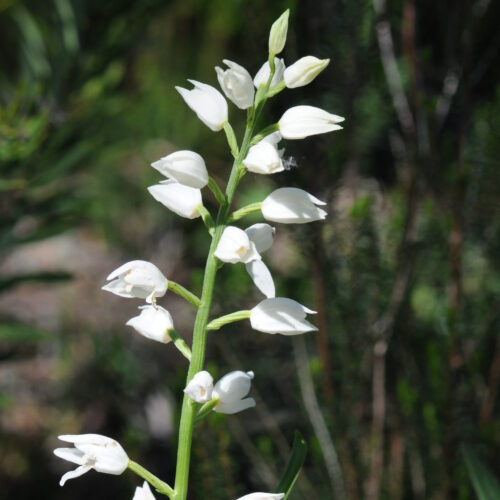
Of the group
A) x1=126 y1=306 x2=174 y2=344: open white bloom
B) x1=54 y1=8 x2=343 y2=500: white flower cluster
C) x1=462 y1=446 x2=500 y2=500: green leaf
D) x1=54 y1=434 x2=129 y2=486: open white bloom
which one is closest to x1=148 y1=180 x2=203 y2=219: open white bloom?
x1=54 y1=8 x2=343 y2=500: white flower cluster

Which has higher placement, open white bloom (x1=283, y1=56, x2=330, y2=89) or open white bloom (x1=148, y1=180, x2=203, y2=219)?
open white bloom (x1=283, y1=56, x2=330, y2=89)

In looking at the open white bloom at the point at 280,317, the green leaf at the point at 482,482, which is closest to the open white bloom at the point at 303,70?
the open white bloom at the point at 280,317

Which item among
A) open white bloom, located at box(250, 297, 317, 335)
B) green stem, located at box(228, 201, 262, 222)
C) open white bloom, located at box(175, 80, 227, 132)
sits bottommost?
open white bloom, located at box(250, 297, 317, 335)

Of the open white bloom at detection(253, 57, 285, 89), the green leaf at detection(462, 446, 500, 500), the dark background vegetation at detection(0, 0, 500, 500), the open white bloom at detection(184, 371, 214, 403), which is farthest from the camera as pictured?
the dark background vegetation at detection(0, 0, 500, 500)

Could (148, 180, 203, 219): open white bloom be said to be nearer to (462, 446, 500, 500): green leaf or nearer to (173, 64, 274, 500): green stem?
(173, 64, 274, 500): green stem

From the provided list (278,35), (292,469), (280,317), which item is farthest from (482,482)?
(278,35)

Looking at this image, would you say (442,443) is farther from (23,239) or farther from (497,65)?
(23,239)

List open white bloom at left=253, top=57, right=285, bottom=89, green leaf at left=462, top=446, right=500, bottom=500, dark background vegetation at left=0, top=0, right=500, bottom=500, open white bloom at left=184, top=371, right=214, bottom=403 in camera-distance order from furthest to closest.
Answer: dark background vegetation at left=0, top=0, right=500, bottom=500
green leaf at left=462, top=446, right=500, bottom=500
open white bloom at left=253, top=57, right=285, bottom=89
open white bloom at left=184, top=371, right=214, bottom=403

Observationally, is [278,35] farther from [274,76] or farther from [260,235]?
[260,235]
